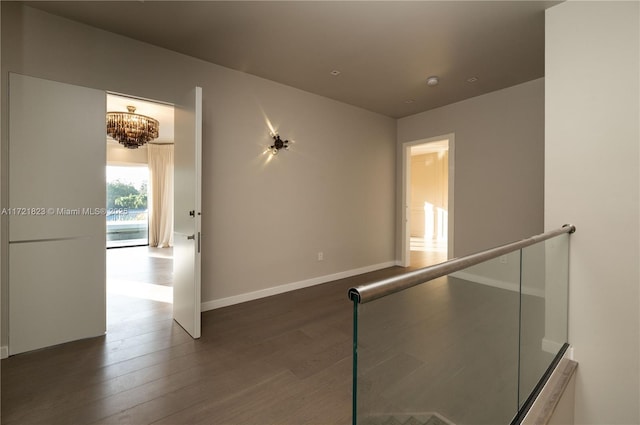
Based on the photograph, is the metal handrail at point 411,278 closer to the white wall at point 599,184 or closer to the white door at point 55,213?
the white wall at point 599,184

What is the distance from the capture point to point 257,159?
359 centimetres

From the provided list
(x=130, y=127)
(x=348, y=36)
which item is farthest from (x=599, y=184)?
(x=130, y=127)

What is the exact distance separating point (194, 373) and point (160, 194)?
6800mm

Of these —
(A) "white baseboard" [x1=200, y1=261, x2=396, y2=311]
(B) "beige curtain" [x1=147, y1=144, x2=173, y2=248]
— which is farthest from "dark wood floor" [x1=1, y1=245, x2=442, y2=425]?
(B) "beige curtain" [x1=147, y1=144, x2=173, y2=248]

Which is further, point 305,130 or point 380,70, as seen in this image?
point 305,130

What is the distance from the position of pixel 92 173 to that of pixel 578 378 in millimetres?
4318

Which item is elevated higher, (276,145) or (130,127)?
(130,127)

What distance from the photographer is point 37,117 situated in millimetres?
2314

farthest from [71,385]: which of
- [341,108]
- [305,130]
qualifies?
[341,108]

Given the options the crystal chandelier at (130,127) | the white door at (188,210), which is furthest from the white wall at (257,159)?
the crystal chandelier at (130,127)

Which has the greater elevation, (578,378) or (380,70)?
(380,70)

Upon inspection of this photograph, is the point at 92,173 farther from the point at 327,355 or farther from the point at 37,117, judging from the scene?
the point at 327,355

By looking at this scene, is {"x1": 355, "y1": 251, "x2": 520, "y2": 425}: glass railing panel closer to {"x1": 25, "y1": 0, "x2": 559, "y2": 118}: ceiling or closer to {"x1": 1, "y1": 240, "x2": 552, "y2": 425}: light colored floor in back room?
{"x1": 1, "y1": 240, "x2": 552, "y2": 425}: light colored floor in back room

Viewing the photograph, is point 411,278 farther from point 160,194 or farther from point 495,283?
point 160,194
